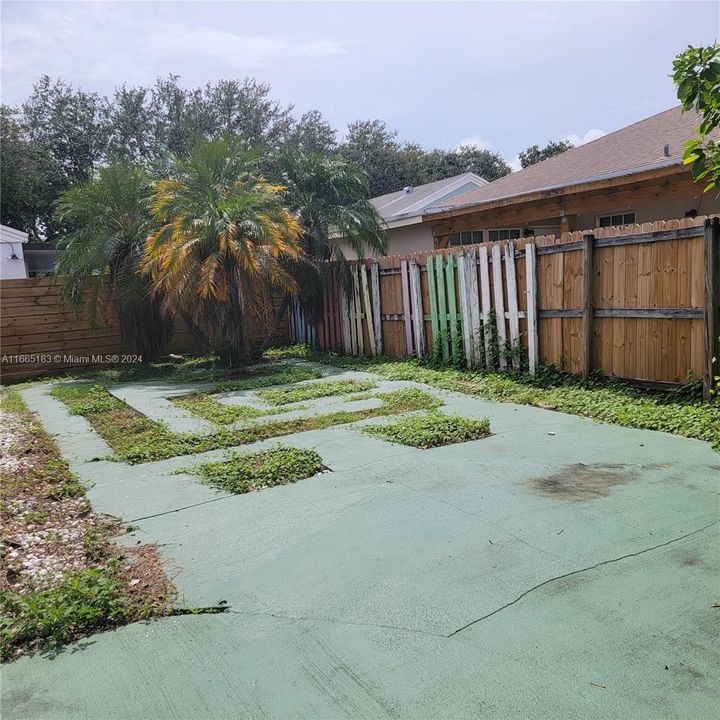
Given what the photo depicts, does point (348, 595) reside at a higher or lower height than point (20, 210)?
lower

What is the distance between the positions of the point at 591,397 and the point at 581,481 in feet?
8.09

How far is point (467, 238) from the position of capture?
44.4ft

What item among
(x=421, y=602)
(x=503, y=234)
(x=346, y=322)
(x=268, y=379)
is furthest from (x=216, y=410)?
(x=503, y=234)

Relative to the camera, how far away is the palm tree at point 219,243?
9125mm

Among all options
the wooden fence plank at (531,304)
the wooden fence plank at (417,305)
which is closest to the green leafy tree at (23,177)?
the wooden fence plank at (417,305)

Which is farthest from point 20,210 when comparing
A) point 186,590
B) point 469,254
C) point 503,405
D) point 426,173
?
point 186,590

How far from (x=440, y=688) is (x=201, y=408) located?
5529mm

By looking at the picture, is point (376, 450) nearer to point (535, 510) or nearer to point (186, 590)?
point (535, 510)

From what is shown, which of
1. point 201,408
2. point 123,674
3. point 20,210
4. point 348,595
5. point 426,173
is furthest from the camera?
point 426,173

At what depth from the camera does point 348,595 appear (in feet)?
8.63

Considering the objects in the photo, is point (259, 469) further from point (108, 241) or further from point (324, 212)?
point (324, 212)

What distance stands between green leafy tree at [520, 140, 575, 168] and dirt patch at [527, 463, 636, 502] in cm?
3466

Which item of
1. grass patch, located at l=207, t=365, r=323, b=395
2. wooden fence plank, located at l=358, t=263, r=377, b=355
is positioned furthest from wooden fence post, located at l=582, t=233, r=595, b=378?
wooden fence plank, located at l=358, t=263, r=377, b=355

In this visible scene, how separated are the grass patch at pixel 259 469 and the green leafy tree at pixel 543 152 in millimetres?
34857
